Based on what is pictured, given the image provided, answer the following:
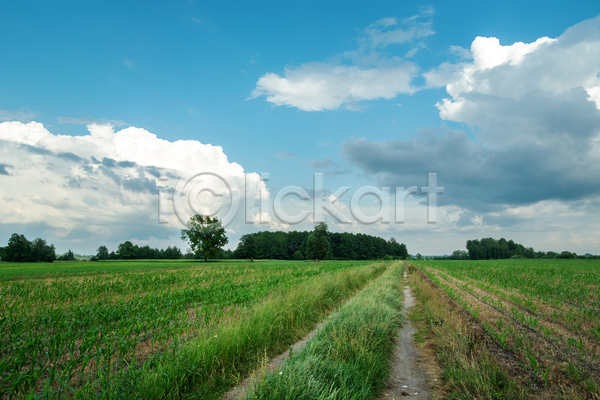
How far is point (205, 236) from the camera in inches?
3000

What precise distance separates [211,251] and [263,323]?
236 ft

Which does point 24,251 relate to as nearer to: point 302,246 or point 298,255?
point 298,255

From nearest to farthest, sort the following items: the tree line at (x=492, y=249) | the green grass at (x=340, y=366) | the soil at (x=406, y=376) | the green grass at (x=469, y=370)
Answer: the green grass at (x=340, y=366)
the green grass at (x=469, y=370)
the soil at (x=406, y=376)
the tree line at (x=492, y=249)

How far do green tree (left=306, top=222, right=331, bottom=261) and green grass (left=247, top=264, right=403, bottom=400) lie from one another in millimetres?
71141

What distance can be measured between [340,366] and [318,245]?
74.4m

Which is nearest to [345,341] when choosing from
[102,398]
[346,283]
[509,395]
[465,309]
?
[509,395]

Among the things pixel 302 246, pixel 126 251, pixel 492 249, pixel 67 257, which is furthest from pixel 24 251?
pixel 492 249

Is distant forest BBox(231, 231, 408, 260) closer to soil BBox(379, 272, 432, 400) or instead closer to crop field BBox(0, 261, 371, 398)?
crop field BBox(0, 261, 371, 398)

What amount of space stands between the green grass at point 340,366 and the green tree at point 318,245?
2801 inches

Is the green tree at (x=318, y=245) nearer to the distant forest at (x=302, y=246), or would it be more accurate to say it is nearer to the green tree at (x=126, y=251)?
the distant forest at (x=302, y=246)

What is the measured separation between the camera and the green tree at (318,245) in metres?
78.8

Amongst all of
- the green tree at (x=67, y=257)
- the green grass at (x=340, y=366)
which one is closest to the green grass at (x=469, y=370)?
the green grass at (x=340, y=366)

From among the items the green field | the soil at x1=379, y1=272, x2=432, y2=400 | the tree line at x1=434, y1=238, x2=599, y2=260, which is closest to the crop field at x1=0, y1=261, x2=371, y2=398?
the soil at x1=379, y1=272, x2=432, y2=400

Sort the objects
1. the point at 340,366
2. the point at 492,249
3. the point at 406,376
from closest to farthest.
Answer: the point at 340,366, the point at 406,376, the point at 492,249
